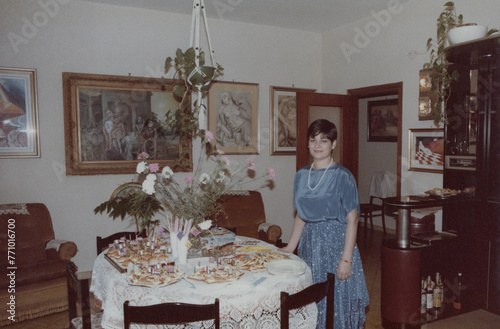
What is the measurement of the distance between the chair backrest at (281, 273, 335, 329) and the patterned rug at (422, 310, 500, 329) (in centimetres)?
184

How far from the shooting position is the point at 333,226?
2371 mm

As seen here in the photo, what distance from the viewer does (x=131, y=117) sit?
4.46 metres

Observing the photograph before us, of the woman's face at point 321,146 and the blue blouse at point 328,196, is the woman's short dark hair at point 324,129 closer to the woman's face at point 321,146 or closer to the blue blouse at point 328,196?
the woman's face at point 321,146

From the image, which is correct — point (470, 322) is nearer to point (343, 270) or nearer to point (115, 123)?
point (343, 270)

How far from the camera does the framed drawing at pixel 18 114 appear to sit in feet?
12.9

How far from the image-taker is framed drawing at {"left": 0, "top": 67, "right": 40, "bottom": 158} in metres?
3.93

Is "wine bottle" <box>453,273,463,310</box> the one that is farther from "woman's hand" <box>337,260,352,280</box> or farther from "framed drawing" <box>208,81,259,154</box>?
"framed drawing" <box>208,81,259,154</box>

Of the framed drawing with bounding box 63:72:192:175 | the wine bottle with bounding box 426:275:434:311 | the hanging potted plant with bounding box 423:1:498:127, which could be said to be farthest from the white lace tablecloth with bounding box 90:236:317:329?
the hanging potted plant with bounding box 423:1:498:127

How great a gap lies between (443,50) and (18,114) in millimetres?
4169

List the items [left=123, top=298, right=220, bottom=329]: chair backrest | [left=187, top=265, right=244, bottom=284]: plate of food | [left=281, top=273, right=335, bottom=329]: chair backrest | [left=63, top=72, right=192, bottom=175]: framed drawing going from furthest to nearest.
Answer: [left=63, top=72, right=192, bottom=175]: framed drawing
[left=187, top=265, right=244, bottom=284]: plate of food
[left=281, top=273, right=335, bottom=329]: chair backrest
[left=123, top=298, right=220, bottom=329]: chair backrest

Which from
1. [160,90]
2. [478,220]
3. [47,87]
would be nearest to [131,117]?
[160,90]

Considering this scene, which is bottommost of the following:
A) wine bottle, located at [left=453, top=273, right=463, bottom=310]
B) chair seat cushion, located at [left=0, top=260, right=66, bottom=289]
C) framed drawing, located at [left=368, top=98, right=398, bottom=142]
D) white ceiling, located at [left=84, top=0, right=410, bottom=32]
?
wine bottle, located at [left=453, top=273, right=463, bottom=310]

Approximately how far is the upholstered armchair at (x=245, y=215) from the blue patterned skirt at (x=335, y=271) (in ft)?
6.63

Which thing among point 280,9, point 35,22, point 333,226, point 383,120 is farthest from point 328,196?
point 383,120
